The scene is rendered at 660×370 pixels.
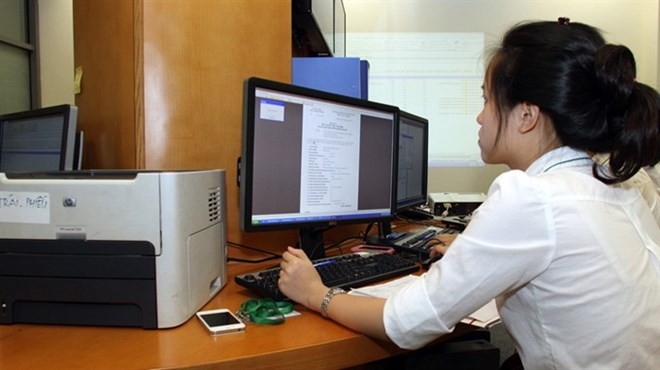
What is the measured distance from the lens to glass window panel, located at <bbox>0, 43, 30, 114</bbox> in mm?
3078

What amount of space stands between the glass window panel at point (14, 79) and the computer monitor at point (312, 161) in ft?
9.36

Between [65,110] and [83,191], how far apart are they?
646 millimetres

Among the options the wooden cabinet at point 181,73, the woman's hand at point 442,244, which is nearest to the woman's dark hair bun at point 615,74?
the woman's hand at point 442,244

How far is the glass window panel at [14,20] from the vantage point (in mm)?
3082

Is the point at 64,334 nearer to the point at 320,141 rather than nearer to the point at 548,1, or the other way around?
the point at 320,141

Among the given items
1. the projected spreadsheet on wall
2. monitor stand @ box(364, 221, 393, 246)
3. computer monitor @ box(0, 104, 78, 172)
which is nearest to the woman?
monitor stand @ box(364, 221, 393, 246)

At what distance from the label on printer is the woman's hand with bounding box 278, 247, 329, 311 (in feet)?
1.41

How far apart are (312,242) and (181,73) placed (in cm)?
54

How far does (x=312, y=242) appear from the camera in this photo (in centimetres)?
123

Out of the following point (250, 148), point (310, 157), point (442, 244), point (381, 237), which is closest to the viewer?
point (250, 148)

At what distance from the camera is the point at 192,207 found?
33.0 inches

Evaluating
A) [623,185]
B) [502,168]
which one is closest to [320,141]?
[623,185]

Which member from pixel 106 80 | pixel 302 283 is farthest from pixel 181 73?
pixel 302 283

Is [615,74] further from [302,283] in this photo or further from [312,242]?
[312,242]
